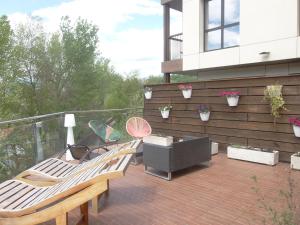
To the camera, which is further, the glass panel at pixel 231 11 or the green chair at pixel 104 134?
the glass panel at pixel 231 11

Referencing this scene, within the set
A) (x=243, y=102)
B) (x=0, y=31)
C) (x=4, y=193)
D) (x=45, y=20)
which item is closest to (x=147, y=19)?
(x=45, y=20)

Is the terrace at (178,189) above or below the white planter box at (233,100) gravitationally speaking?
below

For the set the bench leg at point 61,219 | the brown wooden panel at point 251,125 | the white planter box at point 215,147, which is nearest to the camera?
the bench leg at point 61,219

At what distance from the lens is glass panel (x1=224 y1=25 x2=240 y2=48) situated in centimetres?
847

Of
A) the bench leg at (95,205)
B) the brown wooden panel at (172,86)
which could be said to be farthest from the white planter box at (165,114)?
the bench leg at (95,205)

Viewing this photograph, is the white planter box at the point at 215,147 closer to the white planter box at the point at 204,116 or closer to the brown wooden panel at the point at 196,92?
the white planter box at the point at 204,116

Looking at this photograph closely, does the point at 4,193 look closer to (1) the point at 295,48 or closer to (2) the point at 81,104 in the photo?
(1) the point at 295,48

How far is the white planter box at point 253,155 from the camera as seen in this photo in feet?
17.1

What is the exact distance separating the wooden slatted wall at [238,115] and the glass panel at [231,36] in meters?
2.49

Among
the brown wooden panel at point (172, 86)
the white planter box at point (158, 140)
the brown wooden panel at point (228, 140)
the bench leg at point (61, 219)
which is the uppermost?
the brown wooden panel at point (172, 86)

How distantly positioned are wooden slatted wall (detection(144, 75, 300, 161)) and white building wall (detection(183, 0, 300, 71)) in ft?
6.48

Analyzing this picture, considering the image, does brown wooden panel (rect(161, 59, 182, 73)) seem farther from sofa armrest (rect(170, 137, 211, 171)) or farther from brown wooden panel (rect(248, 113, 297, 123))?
sofa armrest (rect(170, 137, 211, 171))

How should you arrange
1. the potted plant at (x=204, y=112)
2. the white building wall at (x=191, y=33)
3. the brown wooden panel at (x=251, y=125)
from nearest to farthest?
the brown wooden panel at (x=251, y=125) < the potted plant at (x=204, y=112) < the white building wall at (x=191, y=33)

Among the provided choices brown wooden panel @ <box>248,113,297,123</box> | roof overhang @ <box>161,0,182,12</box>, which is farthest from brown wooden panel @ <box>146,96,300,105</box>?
roof overhang @ <box>161,0,182,12</box>
